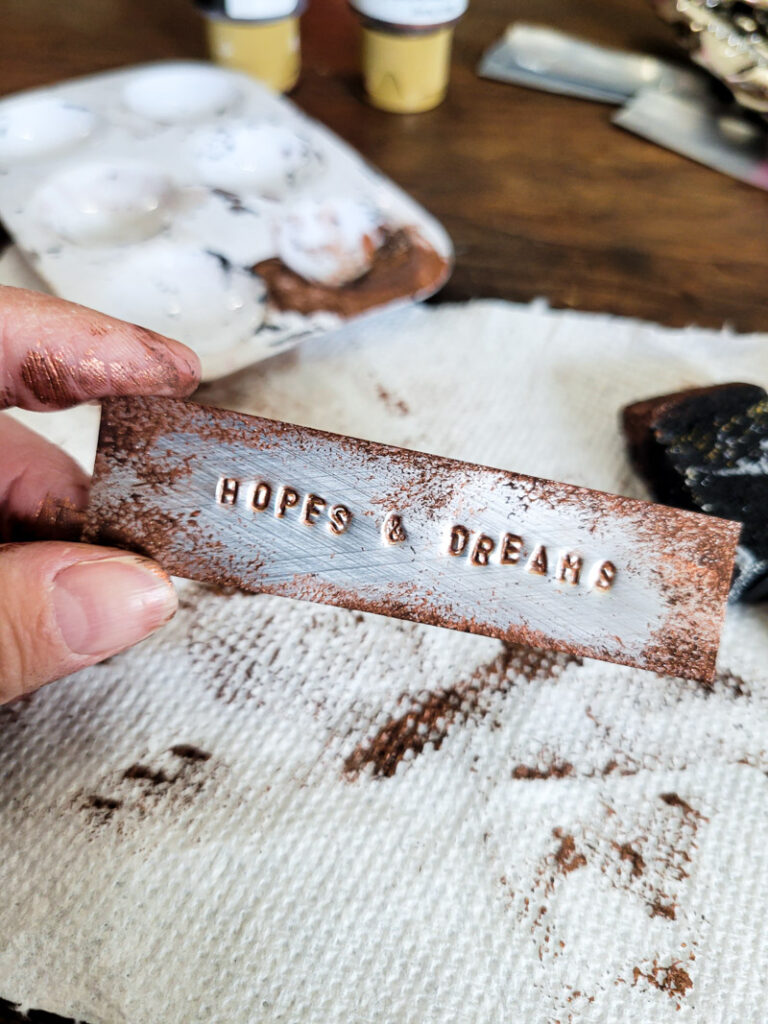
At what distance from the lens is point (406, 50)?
0.89 metres

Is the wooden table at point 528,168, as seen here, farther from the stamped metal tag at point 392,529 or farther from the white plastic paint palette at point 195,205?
the stamped metal tag at point 392,529

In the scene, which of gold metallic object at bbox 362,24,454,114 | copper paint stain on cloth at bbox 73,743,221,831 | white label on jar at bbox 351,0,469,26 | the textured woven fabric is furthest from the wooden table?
copper paint stain on cloth at bbox 73,743,221,831

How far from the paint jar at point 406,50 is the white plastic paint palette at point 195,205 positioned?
0.13 meters

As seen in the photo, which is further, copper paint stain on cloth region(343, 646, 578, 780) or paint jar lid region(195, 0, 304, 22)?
paint jar lid region(195, 0, 304, 22)

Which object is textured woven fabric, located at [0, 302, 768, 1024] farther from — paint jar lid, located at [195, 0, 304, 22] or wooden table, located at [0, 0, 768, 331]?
paint jar lid, located at [195, 0, 304, 22]

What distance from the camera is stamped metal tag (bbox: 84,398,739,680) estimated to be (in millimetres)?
400

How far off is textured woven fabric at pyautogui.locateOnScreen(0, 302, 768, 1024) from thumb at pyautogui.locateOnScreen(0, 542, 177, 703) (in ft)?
0.31

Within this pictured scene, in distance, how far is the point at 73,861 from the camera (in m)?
0.43

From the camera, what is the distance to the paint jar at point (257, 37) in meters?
0.83

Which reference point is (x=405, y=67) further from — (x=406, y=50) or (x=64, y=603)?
(x=64, y=603)

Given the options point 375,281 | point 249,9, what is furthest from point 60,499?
point 249,9

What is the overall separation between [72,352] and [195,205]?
0.34 metres

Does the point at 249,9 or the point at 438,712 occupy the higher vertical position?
the point at 249,9

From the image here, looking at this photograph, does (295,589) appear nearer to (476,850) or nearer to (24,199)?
(476,850)
